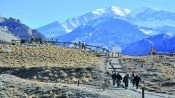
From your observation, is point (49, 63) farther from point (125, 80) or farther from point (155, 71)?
point (125, 80)

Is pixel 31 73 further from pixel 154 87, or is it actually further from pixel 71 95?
pixel 71 95

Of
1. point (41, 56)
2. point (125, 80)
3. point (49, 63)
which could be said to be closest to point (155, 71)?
point (49, 63)

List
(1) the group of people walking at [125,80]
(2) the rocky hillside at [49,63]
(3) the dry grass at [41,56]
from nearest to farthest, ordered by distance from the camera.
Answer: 1. (1) the group of people walking at [125,80]
2. (2) the rocky hillside at [49,63]
3. (3) the dry grass at [41,56]

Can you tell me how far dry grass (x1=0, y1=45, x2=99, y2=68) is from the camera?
301ft

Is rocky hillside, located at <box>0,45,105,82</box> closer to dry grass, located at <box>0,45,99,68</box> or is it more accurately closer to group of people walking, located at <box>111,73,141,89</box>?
dry grass, located at <box>0,45,99,68</box>

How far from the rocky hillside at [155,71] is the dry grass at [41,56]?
5587 mm

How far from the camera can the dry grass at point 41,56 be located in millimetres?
91812

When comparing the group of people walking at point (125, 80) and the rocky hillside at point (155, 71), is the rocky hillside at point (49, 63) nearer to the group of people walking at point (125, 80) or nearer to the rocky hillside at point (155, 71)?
the rocky hillside at point (155, 71)

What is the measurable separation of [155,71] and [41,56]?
910 inches

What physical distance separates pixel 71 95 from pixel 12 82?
7.90m

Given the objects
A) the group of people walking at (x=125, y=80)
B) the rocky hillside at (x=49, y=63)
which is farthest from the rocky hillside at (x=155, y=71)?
the rocky hillside at (x=49, y=63)

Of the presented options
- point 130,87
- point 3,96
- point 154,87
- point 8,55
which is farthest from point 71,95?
point 8,55

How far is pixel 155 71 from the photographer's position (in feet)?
270

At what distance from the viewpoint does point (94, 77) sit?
72812mm
